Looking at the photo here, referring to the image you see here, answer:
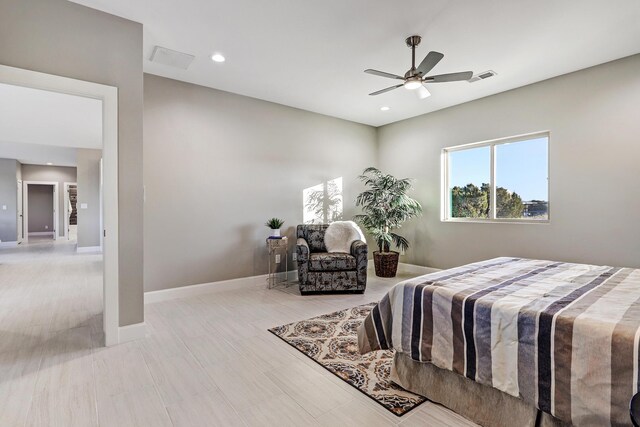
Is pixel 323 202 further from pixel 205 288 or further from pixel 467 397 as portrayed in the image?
pixel 467 397

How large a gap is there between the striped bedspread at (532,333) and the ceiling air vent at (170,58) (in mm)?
3222

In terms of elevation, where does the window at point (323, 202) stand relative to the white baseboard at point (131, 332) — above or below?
above

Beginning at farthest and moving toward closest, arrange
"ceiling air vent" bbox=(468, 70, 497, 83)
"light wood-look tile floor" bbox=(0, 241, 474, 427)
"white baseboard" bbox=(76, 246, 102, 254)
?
"white baseboard" bbox=(76, 246, 102, 254)
"ceiling air vent" bbox=(468, 70, 497, 83)
"light wood-look tile floor" bbox=(0, 241, 474, 427)

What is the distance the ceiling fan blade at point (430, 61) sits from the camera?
2593 millimetres

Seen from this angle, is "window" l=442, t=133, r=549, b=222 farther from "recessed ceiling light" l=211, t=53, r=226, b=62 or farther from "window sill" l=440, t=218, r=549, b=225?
"recessed ceiling light" l=211, t=53, r=226, b=62

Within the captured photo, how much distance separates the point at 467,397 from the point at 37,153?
1114cm

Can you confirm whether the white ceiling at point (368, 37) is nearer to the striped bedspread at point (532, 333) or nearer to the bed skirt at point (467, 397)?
the striped bedspread at point (532, 333)

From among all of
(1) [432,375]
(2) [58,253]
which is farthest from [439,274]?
(2) [58,253]

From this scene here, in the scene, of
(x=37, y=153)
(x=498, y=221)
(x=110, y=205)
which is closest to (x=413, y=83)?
(x=498, y=221)

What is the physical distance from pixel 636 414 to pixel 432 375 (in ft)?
3.40

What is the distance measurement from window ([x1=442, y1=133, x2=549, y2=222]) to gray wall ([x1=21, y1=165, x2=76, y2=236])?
12.2 m

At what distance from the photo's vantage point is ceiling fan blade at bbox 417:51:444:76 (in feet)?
8.51

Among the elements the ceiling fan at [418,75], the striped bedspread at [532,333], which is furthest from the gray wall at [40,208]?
the striped bedspread at [532,333]

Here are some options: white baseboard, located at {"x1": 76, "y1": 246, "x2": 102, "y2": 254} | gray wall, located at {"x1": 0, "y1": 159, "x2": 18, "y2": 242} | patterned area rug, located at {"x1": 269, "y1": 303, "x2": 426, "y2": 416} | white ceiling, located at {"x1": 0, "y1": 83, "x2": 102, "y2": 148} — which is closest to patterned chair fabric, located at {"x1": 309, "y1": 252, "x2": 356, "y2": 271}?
patterned area rug, located at {"x1": 269, "y1": 303, "x2": 426, "y2": 416}
